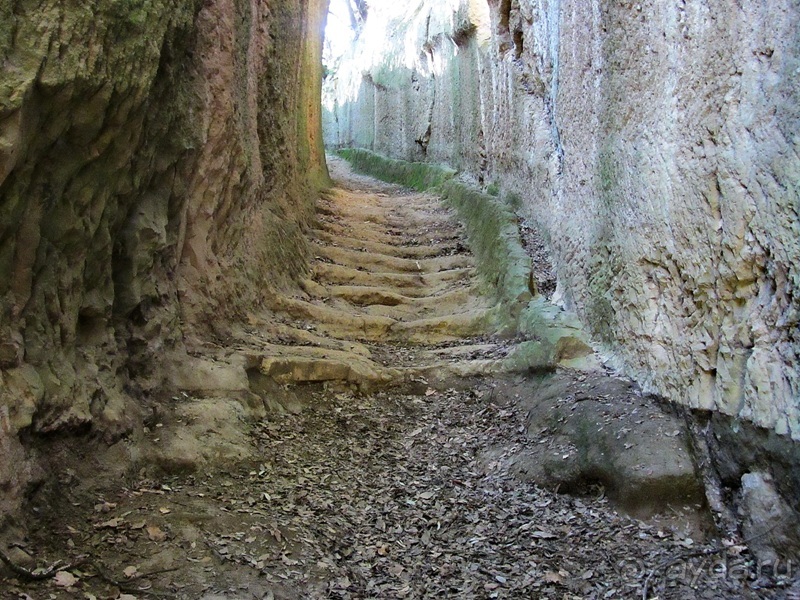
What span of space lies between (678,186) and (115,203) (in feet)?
10.2

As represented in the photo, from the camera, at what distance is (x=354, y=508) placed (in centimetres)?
382

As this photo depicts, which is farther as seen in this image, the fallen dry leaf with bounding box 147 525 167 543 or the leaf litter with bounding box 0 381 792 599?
the fallen dry leaf with bounding box 147 525 167 543

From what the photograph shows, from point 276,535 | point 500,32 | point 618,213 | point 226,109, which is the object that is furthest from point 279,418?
point 500,32

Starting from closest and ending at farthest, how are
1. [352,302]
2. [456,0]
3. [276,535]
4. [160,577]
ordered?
1. [160,577]
2. [276,535]
3. [352,302]
4. [456,0]

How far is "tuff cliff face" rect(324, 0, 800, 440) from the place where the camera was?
2939mm

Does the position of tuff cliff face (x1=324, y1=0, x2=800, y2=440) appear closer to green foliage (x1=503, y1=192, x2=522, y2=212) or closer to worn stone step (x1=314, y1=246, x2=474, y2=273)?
green foliage (x1=503, y1=192, x2=522, y2=212)

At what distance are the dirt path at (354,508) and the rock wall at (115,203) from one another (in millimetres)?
383

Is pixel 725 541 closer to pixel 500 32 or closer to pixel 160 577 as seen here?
pixel 160 577

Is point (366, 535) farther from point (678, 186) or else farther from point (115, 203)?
point (678, 186)

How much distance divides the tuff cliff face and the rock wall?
9.24ft

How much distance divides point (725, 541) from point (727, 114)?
2036 mm

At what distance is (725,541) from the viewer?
124 inches

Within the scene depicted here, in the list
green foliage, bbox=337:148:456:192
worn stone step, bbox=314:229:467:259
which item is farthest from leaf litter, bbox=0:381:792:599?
green foliage, bbox=337:148:456:192

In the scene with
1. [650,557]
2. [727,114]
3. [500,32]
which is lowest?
[650,557]
